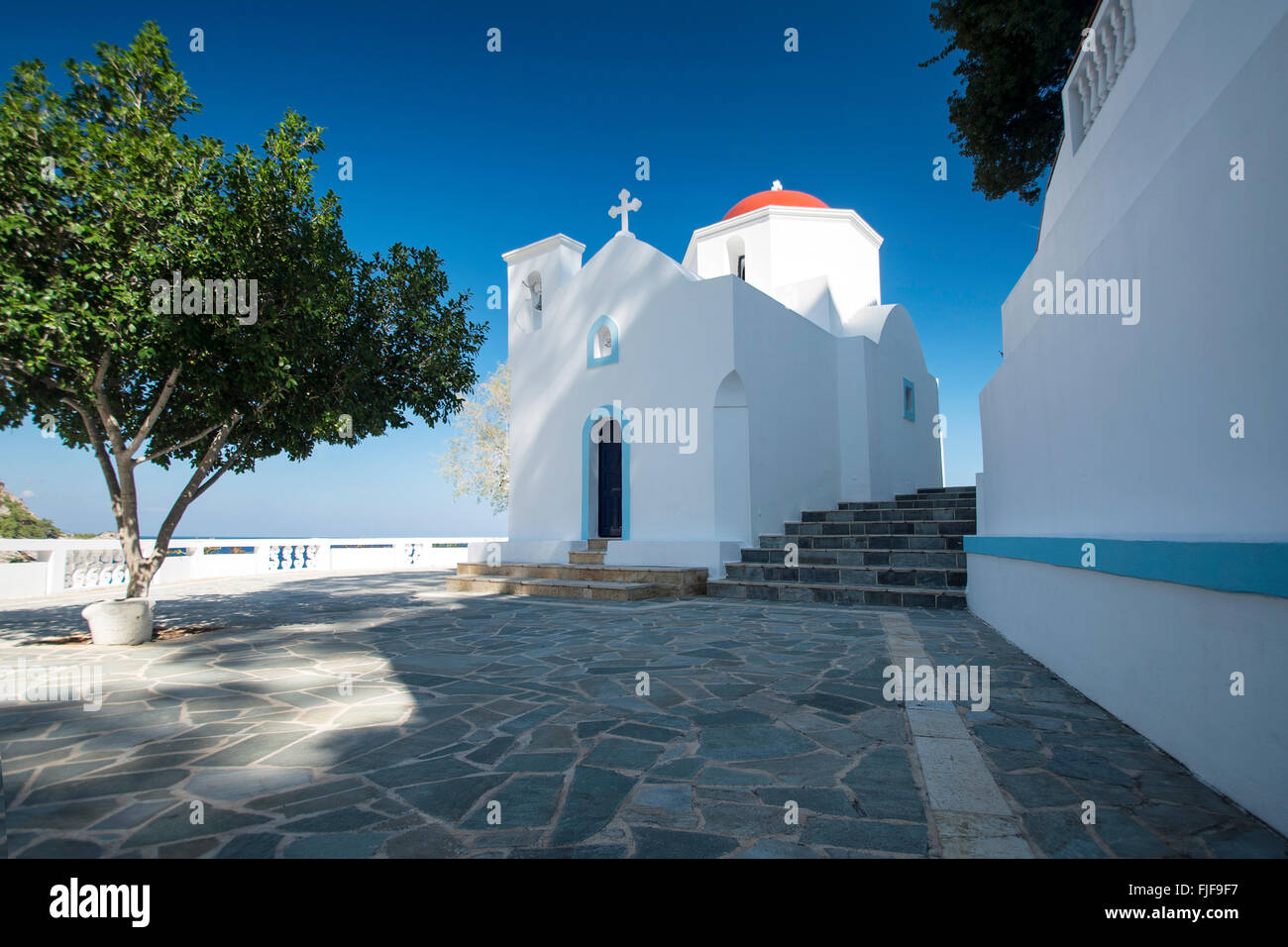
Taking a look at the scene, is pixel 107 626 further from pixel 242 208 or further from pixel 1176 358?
pixel 1176 358

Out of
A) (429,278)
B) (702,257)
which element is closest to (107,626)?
(429,278)

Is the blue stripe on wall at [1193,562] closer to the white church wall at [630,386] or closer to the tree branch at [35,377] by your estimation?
the white church wall at [630,386]

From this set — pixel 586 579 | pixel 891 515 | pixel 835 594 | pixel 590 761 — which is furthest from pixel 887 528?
pixel 590 761

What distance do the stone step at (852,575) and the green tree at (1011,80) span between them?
21.7ft

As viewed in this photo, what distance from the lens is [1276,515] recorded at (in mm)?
2205

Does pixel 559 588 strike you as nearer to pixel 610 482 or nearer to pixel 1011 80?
pixel 610 482

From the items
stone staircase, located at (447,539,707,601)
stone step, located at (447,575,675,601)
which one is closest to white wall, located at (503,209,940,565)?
stone staircase, located at (447,539,707,601)

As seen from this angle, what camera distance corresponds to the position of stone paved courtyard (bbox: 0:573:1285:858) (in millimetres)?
2188

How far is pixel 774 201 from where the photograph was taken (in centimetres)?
1598

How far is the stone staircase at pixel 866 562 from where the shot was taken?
26.9 feet

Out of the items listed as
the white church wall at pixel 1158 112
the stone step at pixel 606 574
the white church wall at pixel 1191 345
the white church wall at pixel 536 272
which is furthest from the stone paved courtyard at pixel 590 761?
the white church wall at pixel 536 272

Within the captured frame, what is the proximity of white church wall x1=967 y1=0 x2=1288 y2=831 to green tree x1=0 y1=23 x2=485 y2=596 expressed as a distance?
659cm

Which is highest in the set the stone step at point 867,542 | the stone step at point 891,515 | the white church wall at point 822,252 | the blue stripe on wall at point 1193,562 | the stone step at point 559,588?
the white church wall at point 822,252

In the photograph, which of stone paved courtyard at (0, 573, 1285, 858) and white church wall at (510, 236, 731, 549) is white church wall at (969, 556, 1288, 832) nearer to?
stone paved courtyard at (0, 573, 1285, 858)
